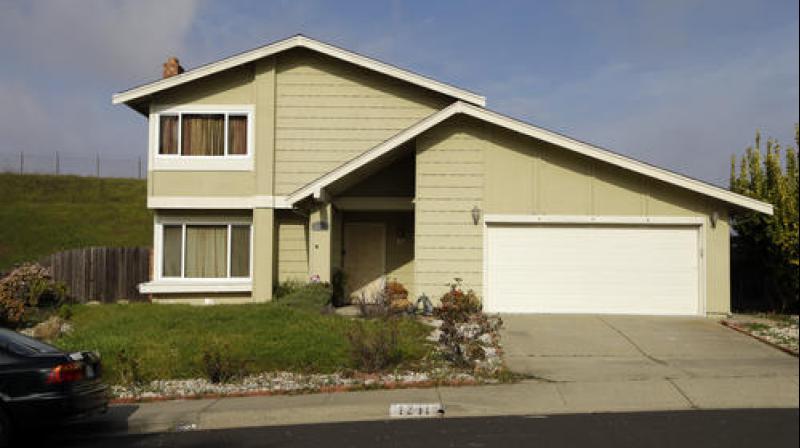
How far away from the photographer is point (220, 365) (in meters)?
11.8

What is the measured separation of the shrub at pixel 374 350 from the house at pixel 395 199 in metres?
4.44

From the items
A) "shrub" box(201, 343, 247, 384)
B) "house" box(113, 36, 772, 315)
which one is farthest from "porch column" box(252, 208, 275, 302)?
"shrub" box(201, 343, 247, 384)

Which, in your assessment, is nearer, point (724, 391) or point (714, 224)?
point (724, 391)

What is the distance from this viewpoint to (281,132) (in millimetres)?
19000

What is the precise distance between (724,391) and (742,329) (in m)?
5.19

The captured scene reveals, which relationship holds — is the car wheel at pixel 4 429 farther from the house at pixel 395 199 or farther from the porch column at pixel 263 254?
the porch column at pixel 263 254

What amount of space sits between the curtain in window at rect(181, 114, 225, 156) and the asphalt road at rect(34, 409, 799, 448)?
407 inches

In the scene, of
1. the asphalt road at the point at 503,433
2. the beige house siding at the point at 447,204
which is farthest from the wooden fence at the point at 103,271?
the asphalt road at the point at 503,433

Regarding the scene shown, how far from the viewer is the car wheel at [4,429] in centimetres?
828

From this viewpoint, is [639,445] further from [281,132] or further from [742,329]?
[281,132]

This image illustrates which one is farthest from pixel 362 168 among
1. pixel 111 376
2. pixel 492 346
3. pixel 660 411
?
pixel 660 411

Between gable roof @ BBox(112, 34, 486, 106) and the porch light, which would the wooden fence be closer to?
gable roof @ BBox(112, 34, 486, 106)

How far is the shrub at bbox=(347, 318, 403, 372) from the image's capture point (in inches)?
472

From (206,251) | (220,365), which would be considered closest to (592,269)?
(220,365)
